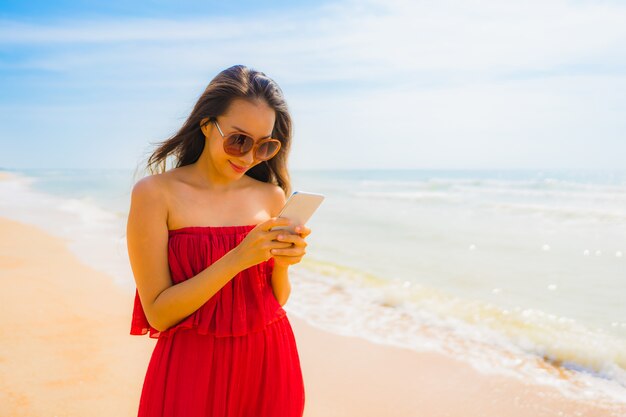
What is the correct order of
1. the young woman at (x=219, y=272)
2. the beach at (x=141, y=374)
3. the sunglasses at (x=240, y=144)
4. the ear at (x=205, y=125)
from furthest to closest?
the beach at (x=141, y=374), the ear at (x=205, y=125), the sunglasses at (x=240, y=144), the young woman at (x=219, y=272)

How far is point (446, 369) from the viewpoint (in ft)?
15.9

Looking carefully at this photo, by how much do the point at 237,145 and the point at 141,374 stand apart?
121 inches

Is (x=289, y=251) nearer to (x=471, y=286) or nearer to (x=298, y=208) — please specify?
(x=298, y=208)

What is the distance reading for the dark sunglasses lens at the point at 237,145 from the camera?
6.70 feet

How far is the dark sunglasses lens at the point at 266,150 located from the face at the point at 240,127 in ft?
0.09

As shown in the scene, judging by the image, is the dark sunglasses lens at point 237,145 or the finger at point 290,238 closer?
the finger at point 290,238

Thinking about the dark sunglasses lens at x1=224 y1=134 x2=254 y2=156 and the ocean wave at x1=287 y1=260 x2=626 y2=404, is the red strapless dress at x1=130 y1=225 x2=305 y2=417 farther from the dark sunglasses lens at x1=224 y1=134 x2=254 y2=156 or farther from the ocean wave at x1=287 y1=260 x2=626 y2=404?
the ocean wave at x1=287 y1=260 x2=626 y2=404

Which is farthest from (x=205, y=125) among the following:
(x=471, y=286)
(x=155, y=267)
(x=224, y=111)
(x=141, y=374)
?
(x=471, y=286)

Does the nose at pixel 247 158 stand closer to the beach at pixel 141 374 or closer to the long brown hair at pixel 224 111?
the long brown hair at pixel 224 111

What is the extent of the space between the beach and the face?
2.56m

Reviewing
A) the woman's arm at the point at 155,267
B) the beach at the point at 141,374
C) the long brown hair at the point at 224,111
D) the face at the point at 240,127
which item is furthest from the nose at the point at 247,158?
the beach at the point at 141,374

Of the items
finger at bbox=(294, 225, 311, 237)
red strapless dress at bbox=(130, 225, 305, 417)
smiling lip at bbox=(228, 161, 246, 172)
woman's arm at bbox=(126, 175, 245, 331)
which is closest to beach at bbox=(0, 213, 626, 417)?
red strapless dress at bbox=(130, 225, 305, 417)

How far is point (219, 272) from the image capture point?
1.78 meters

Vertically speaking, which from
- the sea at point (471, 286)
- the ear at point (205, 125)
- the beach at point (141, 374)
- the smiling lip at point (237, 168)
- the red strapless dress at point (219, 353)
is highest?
the ear at point (205, 125)
